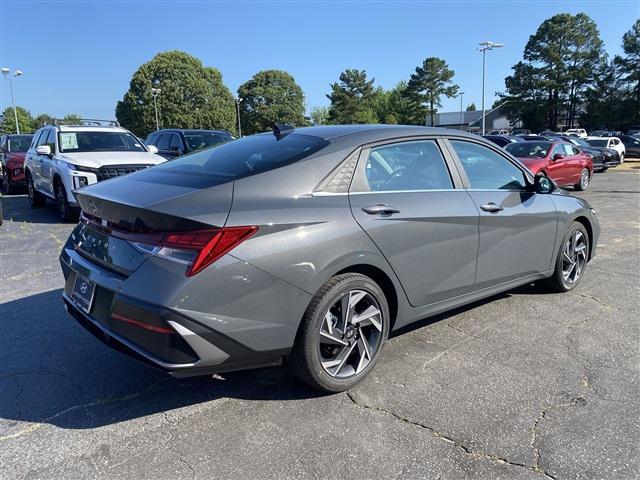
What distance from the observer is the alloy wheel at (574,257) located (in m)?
4.90

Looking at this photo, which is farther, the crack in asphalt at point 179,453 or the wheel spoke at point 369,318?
the wheel spoke at point 369,318

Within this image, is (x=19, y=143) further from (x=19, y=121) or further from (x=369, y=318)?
(x=19, y=121)

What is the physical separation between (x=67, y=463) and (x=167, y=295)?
95cm

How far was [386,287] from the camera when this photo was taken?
3.27 metres

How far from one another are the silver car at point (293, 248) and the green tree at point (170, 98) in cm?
6586

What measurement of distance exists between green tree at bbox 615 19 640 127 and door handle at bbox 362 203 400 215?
2712 inches

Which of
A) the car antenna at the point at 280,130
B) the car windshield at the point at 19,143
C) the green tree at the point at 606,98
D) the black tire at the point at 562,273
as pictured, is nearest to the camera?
the car antenna at the point at 280,130

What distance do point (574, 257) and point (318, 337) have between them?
11.1 ft

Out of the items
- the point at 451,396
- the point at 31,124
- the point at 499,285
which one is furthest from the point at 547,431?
the point at 31,124

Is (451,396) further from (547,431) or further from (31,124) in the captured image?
(31,124)

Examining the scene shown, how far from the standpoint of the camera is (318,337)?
2869 mm

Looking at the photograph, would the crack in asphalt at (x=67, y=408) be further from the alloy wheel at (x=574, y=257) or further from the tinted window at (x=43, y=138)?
the tinted window at (x=43, y=138)

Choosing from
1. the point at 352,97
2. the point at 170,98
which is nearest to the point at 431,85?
the point at 352,97

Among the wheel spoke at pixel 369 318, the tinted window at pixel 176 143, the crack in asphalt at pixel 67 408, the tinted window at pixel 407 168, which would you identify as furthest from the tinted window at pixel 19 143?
the wheel spoke at pixel 369 318
